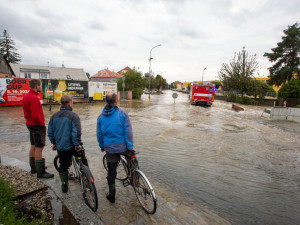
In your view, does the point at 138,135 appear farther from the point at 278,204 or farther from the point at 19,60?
the point at 19,60

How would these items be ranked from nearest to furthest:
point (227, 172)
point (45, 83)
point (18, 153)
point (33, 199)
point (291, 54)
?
point (33, 199) < point (227, 172) < point (18, 153) < point (45, 83) < point (291, 54)

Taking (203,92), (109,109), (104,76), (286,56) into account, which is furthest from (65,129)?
(104,76)

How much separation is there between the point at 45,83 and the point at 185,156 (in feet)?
62.5

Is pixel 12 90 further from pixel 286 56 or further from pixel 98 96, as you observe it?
pixel 286 56

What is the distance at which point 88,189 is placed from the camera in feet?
9.47

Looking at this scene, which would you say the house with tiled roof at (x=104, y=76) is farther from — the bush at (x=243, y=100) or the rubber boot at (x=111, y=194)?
the rubber boot at (x=111, y=194)

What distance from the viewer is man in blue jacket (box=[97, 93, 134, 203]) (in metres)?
2.79

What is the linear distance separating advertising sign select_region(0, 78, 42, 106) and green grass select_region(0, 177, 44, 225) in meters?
15.9

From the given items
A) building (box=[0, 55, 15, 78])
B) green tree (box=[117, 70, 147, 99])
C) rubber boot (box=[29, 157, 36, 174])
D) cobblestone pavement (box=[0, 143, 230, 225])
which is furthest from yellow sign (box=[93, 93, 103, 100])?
cobblestone pavement (box=[0, 143, 230, 225])

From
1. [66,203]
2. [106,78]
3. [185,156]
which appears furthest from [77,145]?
[106,78]

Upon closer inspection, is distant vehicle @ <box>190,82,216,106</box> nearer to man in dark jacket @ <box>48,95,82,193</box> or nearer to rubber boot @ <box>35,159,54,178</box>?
rubber boot @ <box>35,159,54,178</box>

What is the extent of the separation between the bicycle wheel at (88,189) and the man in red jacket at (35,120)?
1.13 metres

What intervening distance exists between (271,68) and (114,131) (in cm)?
4066

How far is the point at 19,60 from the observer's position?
180 ft
